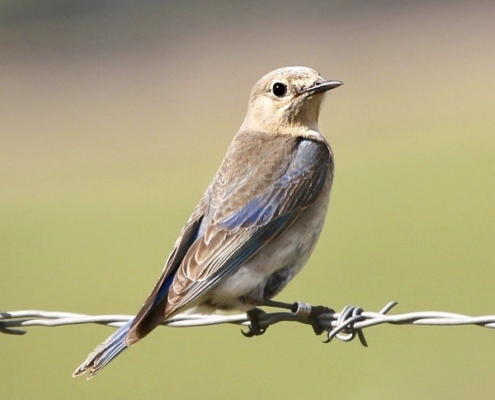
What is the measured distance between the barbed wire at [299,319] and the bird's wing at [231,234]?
0.15 meters

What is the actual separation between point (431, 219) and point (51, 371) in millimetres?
6811

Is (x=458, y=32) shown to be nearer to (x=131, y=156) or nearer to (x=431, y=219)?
(x=131, y=156)

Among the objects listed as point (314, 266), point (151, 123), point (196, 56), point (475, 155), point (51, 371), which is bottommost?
point (51, 371)

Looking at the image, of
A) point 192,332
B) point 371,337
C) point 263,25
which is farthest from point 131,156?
point 371,337

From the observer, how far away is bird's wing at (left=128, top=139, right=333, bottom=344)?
6570mm

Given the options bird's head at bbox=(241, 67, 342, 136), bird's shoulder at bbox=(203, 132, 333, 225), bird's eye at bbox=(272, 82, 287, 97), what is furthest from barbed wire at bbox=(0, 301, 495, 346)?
bird's eye at bbox=(272, 82, 287, 97)

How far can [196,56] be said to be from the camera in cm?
Answer: 2772

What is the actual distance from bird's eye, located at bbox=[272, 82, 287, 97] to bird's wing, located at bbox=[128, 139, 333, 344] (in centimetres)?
53

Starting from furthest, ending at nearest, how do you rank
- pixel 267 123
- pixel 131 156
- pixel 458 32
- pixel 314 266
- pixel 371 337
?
pixel 458 32, pixel 131 156, pixel 314 266, pixel 371 337, pixel 267 123

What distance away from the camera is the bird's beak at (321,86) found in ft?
25.5

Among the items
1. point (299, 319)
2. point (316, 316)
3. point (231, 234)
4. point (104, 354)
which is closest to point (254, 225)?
point (231, 234)

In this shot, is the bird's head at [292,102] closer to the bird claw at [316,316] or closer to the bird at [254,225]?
the bird at [254,225]

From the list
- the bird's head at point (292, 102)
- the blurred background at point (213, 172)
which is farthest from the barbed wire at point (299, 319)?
the blurred background at point (213, 172)

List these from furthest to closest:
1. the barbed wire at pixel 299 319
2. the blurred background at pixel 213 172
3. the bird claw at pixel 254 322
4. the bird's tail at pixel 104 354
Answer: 1. the blurred background at pixel 213 172
2. the bird claw at pixel 254 322
3. the bird's tail at pixel 104 354
4. the barbed wire at pixel 299 319
